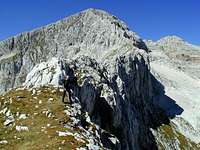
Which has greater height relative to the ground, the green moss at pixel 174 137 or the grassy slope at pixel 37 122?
the grassy slope at pixel 37 122

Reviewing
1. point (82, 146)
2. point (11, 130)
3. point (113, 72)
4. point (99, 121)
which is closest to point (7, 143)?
point (11, 130)

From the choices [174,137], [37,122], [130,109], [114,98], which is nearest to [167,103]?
[174,137]

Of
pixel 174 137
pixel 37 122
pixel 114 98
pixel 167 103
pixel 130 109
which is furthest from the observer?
pixel 167 103

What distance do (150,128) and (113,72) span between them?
31287mm

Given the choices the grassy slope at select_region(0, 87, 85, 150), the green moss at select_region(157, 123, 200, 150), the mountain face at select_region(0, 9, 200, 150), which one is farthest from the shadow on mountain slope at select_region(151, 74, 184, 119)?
the grassy slope at select_region(0, 87, 85, 150)

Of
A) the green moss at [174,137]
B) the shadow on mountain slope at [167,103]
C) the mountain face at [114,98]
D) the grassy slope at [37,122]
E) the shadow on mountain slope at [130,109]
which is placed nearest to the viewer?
the grassy slope at [37,122]

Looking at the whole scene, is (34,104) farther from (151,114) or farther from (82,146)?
(151,114)

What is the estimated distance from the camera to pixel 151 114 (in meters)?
162

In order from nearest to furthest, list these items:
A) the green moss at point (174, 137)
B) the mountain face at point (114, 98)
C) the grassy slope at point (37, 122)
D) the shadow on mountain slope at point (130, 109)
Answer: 1. the grassy slope at point (37, 122)
2. the mountain face at point (114, 98)
3. the shadow on mountain slope at point (130, 109)
4. the green moss at point (174, 137)

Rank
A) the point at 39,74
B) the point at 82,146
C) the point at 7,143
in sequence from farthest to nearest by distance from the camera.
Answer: the point at 39,74 → the point at 7,143 → the point at 82,146

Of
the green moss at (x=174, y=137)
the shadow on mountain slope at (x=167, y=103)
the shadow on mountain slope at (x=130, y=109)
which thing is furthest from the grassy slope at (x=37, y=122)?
the shadow on mountain slope at (x=167, y=103)

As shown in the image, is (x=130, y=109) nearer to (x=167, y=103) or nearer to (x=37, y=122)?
(x=167, y=103)

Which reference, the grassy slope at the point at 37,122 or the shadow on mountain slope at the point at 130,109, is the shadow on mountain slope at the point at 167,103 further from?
the grassy slope at the point at 37,122

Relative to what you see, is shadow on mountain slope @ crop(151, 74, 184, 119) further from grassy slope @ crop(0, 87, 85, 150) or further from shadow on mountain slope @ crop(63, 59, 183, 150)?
grassy slope @ crop(0, 87, 85, 150)
